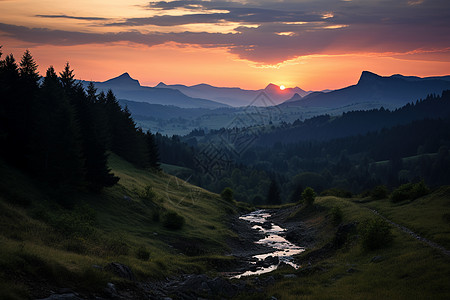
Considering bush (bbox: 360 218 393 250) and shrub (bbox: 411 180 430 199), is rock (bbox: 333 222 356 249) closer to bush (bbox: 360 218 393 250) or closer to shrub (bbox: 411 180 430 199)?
bush (bbox: 360 218 393 250)

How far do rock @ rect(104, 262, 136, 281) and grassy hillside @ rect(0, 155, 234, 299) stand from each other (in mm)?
852

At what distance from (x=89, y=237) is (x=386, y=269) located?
27.8 metres

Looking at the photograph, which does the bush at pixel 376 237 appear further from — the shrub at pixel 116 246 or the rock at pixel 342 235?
the shrub at pixel 116 246

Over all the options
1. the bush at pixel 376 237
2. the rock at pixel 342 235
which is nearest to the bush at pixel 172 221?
the rock at pixel 342 235

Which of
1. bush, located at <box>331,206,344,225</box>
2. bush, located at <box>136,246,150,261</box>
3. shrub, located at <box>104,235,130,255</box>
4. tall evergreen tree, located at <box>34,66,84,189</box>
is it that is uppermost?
tall evergreen tree, located at <box>34,66,84,189</box>

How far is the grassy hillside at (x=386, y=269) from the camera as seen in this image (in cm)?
2552

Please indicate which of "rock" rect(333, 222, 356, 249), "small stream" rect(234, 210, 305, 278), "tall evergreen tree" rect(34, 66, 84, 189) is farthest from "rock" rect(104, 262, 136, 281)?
"rock" rect(333, 222, 356, 249)

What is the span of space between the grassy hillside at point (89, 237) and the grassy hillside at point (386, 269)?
38.9ft

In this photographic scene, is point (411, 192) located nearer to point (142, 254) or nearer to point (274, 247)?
point (274, 247)

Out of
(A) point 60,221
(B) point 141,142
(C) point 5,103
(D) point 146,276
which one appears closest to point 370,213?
(D) point 146,276

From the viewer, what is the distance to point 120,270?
27516 mm

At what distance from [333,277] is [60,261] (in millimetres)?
22888

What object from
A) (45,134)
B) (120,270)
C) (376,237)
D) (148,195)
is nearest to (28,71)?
(45,134)

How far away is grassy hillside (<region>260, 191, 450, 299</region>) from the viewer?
25.5 metres
